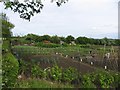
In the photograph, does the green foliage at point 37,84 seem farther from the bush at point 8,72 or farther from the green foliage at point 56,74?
the green foliage at point 56,74

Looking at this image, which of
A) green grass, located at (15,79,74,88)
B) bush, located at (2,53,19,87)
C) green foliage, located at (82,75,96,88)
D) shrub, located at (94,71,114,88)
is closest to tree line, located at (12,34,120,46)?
shrub, located at (94,71,114,88)

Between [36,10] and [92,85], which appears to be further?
[36,10]

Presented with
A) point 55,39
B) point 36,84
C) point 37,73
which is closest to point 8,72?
point 36,84

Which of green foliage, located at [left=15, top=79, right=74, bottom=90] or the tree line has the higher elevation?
the tree line

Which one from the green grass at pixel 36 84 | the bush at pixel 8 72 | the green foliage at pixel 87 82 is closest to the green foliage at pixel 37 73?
the green grass at pixel 36 84

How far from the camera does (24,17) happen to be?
9.95 m

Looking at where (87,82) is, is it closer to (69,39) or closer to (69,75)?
(69,75)

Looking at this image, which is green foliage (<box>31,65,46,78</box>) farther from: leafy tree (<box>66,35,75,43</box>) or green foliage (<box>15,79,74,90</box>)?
leafy tree (<box>66,35,75,43</box>)

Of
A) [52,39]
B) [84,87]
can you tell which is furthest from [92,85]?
[52,39]

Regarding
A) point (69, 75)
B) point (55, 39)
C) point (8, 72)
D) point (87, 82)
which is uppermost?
point (55, 39)

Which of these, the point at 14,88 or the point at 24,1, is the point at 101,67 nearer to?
the point at 24,1

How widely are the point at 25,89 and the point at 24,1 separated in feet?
10.1

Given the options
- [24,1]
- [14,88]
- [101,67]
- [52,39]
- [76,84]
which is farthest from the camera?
[52,39]

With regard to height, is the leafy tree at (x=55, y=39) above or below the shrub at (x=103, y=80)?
above
